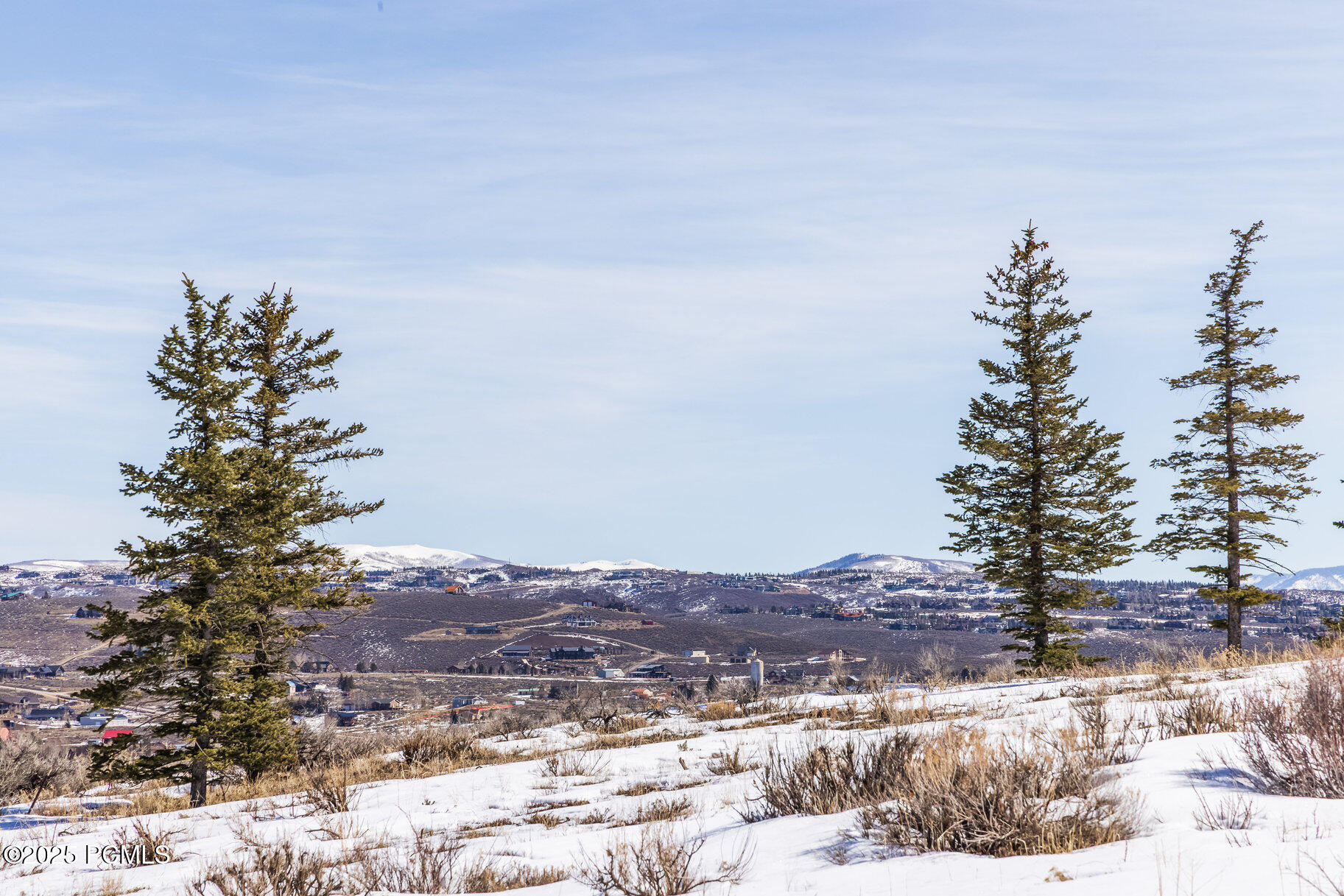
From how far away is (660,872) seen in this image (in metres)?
5.52

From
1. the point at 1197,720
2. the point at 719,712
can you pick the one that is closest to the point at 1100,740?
the point at 1197,720

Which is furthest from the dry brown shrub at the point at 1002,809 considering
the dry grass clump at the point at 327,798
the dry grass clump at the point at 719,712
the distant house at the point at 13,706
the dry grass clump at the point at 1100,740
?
the distant house at the point at 13,706

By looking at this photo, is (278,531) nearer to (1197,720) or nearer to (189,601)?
(189,601)

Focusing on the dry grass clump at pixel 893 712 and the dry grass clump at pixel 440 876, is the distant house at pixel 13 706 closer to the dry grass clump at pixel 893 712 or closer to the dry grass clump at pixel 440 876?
the dry grass clump at pixel 893 712

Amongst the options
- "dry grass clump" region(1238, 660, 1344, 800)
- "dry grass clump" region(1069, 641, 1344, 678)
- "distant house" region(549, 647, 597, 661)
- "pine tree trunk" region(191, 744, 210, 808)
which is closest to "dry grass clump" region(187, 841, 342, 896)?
"dry grass clump" region(1238, 660, 1344, 800)

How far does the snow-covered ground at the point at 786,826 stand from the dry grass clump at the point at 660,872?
0.10m

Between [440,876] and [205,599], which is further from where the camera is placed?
[205,599]

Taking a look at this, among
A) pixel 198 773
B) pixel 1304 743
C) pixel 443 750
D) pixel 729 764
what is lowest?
pixel 198 773

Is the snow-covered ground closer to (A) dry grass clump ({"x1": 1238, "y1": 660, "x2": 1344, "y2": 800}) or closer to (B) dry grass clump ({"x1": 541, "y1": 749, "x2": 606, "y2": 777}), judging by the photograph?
(B) dry grass clump ({"x1": 541, "y1": 749, "x2": 606, "y2": 777})

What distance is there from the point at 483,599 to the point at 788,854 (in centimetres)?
18265

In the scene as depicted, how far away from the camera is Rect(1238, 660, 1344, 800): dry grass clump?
5.70m

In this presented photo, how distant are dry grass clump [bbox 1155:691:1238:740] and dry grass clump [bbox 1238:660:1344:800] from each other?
4.67ft

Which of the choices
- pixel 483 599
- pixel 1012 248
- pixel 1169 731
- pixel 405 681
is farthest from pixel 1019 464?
pixel 483 599

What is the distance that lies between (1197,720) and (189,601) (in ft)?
56.8
